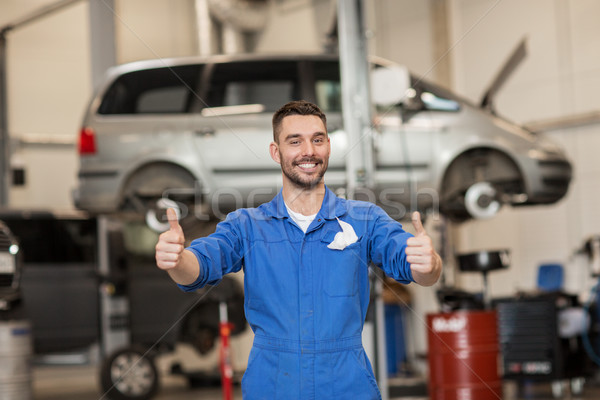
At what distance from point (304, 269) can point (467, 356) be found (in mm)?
2813

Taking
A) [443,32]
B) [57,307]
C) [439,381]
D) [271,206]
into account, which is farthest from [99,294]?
[443,32]

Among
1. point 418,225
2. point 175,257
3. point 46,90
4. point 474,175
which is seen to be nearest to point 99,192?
point 474,175

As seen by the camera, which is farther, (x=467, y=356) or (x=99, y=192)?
(x=99, y=192)

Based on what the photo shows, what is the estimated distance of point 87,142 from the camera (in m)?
5.12

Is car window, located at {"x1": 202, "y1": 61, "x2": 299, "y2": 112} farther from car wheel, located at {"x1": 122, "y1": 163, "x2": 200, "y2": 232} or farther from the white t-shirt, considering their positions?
the white t-shirt

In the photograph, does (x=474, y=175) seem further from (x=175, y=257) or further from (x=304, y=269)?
(x=175, y=257)

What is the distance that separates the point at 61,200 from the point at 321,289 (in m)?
8.19

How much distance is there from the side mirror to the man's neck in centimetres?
269

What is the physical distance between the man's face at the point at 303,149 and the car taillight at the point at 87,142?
3.60 meters

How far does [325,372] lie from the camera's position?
1729 mm

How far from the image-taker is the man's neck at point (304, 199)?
1.82 m

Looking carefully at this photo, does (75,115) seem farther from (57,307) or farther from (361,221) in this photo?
(361,221)

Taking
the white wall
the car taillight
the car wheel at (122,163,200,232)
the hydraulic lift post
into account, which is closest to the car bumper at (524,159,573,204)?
the hydraulic lift post

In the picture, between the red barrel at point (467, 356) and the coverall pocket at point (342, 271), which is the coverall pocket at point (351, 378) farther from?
the red barrel at point (467, 356)
